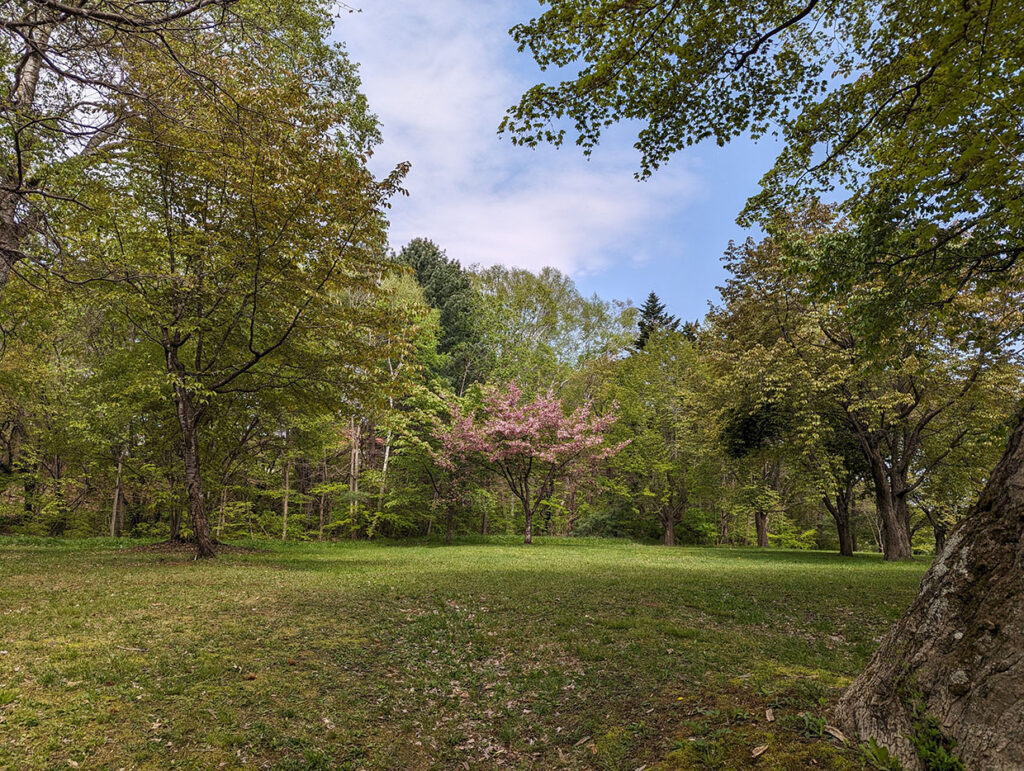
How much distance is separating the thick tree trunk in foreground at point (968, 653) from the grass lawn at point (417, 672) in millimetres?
320

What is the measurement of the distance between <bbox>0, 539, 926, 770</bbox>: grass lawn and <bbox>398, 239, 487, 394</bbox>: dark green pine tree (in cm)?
2272

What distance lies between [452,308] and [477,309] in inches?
94.4

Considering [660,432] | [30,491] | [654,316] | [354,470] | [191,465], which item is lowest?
[30,491]

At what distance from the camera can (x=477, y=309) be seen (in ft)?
108

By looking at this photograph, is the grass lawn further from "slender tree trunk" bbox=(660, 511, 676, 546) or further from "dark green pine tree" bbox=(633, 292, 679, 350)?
"dark green pine tree" bbox=(633, 292, 679, 350)

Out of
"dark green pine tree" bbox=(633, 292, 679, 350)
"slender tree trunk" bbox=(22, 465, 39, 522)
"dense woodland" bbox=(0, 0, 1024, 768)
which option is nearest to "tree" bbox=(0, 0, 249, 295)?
"dense woodland" bbox=(0, 0, 1024, 768)

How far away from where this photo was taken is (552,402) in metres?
23.3

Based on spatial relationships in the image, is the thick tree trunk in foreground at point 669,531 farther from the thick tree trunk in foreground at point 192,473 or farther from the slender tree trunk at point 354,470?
the thick tree trunk in foreground at point 192,473

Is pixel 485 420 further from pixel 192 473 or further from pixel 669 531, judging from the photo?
pixel 192 473

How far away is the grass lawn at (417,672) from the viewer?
334 centimetres

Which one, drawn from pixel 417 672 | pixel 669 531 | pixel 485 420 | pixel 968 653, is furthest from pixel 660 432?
pixel 968 653

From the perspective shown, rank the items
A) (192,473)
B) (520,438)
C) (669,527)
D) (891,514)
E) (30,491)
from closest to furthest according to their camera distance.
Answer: (192,473)
(891,514)
(30,491)
(520,438)
(669,527)

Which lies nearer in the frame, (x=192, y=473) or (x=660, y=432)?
(x=192, y=473)

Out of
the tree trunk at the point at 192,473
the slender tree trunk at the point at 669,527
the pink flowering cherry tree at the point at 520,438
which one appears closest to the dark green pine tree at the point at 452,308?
the pink flowering cherry tree at the point at 520,438
